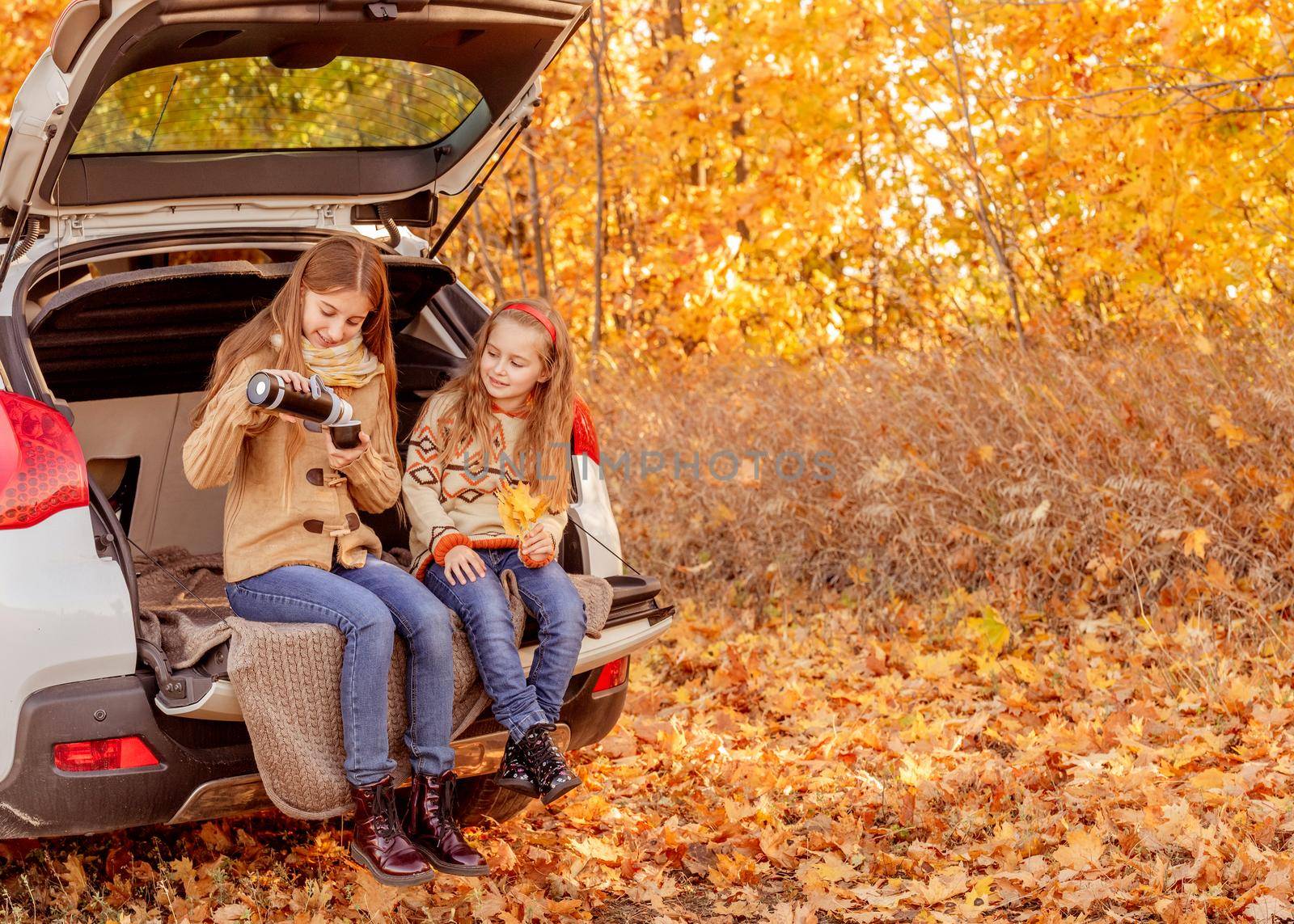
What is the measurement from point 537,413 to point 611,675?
0.77 m

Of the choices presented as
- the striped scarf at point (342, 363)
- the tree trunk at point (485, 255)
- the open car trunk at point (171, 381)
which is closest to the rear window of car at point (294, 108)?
the open car trunk at point (171, 381)

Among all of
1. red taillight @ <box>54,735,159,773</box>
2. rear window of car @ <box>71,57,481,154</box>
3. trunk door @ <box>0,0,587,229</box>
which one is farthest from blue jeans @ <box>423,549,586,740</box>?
rear window of car @ <box>71,57,481,154</box>

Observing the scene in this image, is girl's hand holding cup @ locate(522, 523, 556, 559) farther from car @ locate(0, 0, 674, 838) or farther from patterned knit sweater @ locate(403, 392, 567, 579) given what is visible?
car @ locate(0, 0, 674, 838)

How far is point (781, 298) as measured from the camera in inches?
450

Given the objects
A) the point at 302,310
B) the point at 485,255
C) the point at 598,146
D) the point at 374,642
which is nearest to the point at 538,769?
the point at 374,642

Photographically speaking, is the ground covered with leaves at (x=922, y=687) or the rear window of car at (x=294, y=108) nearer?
the ground covered with leaves at (x=922, y=687)

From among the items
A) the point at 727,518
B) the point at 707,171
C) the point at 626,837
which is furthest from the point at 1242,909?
the point at 707,171

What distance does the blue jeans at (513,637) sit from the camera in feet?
10.5

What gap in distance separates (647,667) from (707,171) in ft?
26.5

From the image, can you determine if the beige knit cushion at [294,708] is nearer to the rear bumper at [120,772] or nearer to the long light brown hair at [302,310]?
the rear bumper at [120,772]

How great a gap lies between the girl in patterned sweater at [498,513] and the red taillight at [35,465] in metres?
0.87

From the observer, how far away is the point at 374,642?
3012 millimetres

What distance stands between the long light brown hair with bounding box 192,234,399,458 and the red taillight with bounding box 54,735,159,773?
0.81 m

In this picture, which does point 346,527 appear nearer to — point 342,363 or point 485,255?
point 342,363
